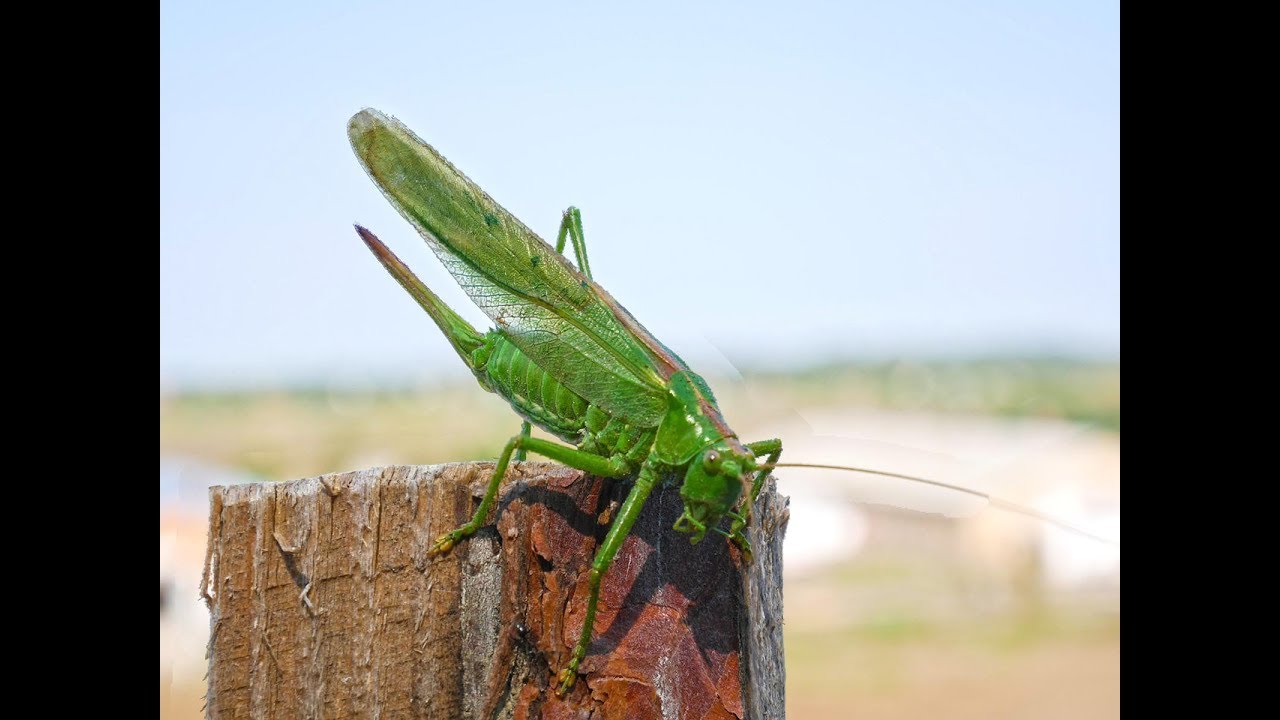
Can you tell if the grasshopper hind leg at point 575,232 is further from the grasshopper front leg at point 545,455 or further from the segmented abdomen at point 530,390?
the grasshopper front leg at point 545,455

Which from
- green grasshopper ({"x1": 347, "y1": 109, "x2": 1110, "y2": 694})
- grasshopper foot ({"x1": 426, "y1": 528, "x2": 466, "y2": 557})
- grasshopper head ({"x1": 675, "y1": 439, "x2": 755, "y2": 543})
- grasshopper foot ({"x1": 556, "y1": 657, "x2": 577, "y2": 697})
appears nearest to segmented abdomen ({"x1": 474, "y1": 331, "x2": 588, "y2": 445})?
green grasshopper ({"x1": 347, "y1": 109, "x2": 1110, "y2": 694})

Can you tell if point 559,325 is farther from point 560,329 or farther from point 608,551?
point 608,551

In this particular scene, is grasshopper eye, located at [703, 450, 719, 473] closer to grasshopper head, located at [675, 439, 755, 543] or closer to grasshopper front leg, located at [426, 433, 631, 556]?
grasshopper head, located at [675, 439, 755, 543]

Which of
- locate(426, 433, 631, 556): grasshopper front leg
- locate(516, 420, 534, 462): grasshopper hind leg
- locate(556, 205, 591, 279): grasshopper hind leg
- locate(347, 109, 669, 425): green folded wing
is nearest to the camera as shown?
locate(426, 433, 631, 556): grasshopper front leg

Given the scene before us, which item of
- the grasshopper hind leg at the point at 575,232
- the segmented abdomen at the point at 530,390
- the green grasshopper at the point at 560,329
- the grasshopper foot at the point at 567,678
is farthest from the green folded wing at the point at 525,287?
the grasshopper foot at the point at 567,678

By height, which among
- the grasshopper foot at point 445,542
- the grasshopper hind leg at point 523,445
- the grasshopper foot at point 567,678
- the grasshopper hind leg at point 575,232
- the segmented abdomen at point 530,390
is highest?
the grasshopper hind leg at point 575,232

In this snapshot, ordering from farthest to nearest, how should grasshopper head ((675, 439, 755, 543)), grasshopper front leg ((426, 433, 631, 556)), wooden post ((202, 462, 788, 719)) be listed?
grasshopper head ((675, 439, 755, 543)) < grasshopper front leg ((426, 433, 631, 556)) < wooden post ((202, 462, 788, 719))

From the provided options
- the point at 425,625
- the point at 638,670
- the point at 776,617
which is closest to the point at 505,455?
the point at 425,625
